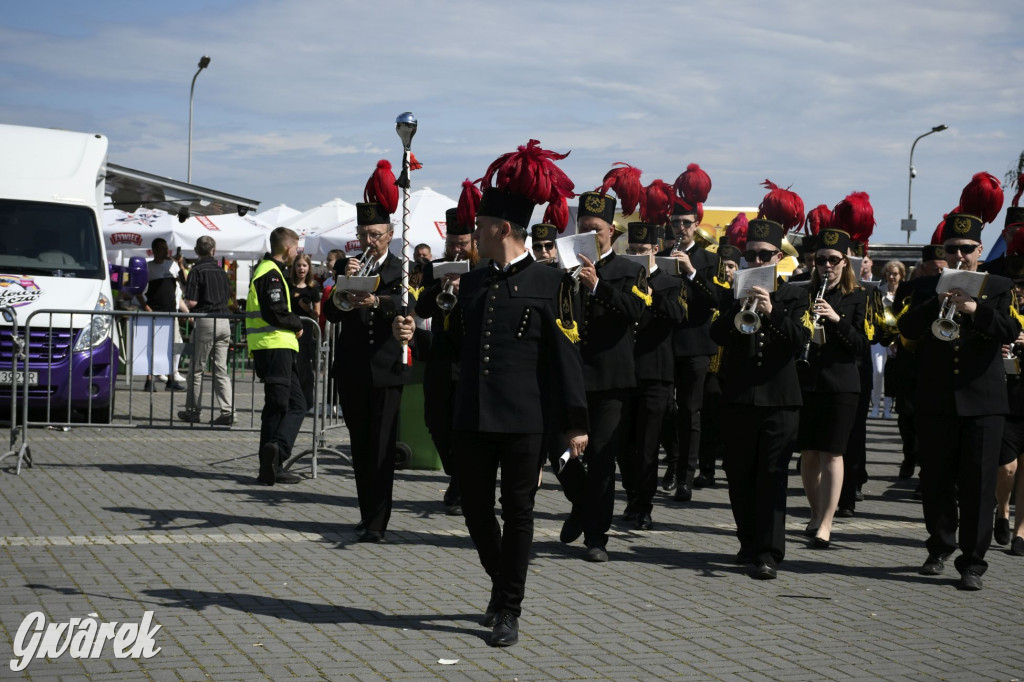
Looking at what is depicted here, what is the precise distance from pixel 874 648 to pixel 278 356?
642cm

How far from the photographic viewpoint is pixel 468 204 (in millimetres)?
9922

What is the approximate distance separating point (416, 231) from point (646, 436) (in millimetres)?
14920

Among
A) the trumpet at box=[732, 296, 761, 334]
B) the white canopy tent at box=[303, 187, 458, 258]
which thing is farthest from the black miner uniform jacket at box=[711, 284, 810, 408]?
the white canopy tent at box=[303, 187, 458, 258]

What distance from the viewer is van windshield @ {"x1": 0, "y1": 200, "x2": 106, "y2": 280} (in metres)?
15.1

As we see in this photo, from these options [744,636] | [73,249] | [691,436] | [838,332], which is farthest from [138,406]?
[744,636]

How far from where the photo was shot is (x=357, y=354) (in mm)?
8797

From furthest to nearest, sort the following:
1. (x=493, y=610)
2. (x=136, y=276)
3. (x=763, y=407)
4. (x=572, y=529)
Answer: (x=136, y=276) < (x=572, y=529) < (x=763, y=407) < (x=493, y=610)

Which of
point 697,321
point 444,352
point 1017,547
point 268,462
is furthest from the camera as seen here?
point 697,321

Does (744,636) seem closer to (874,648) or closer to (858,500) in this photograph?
(874,648)

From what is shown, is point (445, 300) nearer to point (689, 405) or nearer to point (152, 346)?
point (689, 405)

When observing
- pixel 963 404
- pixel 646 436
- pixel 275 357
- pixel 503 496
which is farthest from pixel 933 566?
pixel 275 357

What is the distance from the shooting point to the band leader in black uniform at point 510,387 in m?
6.29

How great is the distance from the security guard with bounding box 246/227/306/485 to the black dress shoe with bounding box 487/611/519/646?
525cm

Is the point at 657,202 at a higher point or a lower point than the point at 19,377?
higher
